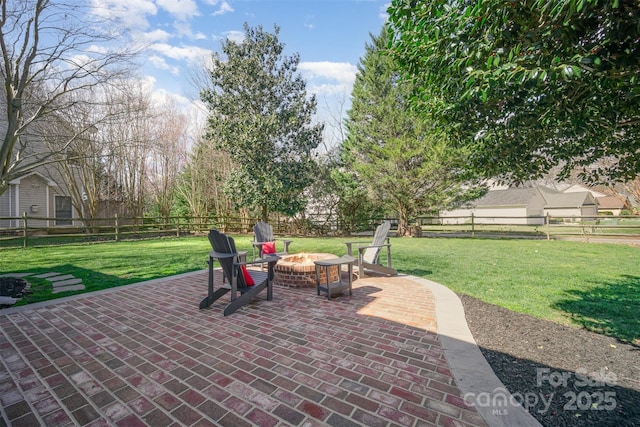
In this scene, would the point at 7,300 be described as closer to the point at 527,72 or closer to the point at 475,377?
the point at 475,377

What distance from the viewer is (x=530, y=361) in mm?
2734

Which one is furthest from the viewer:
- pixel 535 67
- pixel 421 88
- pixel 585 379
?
pixel 421 88

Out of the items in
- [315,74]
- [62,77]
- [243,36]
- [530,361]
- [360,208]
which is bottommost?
[530,361]

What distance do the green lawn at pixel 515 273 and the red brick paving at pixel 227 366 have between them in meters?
1.77

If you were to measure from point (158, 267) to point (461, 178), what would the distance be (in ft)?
23.9

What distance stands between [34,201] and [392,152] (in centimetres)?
1908

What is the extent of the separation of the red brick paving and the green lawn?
5.81 feet

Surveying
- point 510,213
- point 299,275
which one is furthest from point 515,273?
point 510,213

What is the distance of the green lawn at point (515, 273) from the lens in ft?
13.5

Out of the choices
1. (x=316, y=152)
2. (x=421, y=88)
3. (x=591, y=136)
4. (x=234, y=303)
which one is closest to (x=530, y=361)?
(x=591, y=136)

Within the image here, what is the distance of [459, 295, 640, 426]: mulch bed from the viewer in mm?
2055

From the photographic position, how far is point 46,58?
6.54 meters

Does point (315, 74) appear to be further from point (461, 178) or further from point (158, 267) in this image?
point (461, 178)

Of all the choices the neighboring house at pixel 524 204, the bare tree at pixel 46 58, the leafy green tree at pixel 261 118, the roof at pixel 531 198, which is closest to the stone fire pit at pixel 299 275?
the bare tree at pixel 46 58
